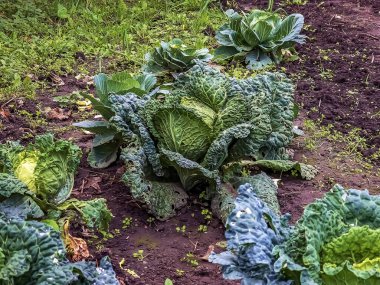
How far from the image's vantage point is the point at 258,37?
643 cm

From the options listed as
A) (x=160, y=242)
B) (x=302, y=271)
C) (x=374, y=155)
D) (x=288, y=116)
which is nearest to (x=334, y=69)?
(x=374, y=155)

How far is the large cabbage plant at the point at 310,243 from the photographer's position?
2.67 m

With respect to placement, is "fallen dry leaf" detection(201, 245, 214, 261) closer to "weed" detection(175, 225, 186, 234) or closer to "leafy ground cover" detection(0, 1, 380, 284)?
"leafy ground cover" detection(0, 1, 380, 284)

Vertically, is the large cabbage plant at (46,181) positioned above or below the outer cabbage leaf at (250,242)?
below

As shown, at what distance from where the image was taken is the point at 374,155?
507cm

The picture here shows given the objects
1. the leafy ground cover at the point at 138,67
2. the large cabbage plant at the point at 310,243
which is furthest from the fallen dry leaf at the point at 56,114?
the large cabbage plant at the point at 310,243

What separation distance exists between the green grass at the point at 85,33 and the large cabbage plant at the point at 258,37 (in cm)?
37

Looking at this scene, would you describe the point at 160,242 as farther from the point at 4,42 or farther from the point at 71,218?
the point at 4,42

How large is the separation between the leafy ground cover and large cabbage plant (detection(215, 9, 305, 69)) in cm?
19

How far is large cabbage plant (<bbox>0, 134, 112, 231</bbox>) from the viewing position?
135 inches

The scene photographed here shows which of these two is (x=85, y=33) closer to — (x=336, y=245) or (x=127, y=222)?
(x=127, y=222)

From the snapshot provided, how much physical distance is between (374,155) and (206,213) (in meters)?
1.63

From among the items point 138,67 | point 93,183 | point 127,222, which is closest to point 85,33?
point 138,67

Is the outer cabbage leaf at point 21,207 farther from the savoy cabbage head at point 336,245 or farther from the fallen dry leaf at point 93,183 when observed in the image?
the savoy cabbage head at point 336,245
